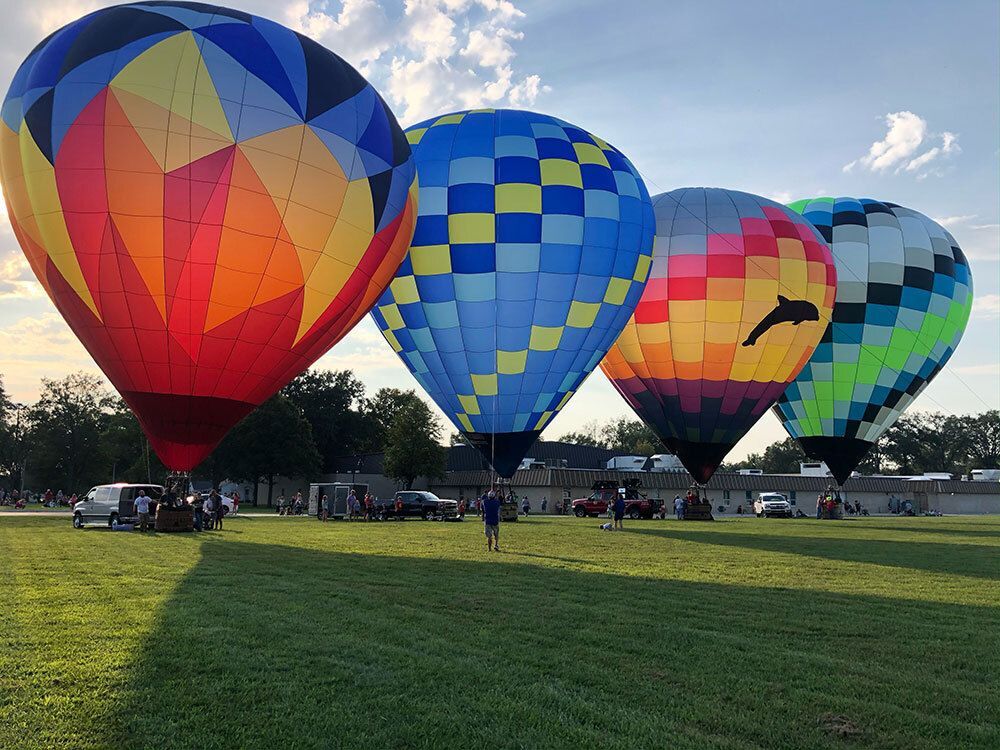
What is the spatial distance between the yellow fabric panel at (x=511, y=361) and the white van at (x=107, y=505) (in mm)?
11987

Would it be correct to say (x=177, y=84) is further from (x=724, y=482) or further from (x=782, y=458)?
(x=782, y=458)

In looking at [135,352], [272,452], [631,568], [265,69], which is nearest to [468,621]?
[631,568]

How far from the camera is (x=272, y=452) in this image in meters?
64.0

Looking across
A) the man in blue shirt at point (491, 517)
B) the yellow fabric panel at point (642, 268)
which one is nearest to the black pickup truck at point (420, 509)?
the yellow fabric panel at point (642, 268)

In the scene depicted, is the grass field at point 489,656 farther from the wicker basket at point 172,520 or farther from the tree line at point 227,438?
the tree line at point 227,438

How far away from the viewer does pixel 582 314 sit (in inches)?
934

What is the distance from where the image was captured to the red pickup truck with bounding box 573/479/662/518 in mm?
39062

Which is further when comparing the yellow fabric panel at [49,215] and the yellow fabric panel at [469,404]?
the yellow fabric panel at [469,404]

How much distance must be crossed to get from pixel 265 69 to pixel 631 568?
38.3 ft

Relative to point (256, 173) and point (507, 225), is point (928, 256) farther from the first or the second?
point (256, 173)

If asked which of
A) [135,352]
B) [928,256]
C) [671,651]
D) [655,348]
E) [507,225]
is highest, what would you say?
[928,256]

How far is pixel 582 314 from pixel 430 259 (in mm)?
4568

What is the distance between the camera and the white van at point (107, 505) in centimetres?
2595

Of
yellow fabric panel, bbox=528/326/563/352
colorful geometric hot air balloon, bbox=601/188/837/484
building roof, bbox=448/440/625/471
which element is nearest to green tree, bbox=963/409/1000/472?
building roof, bbox=448/440/625/471
